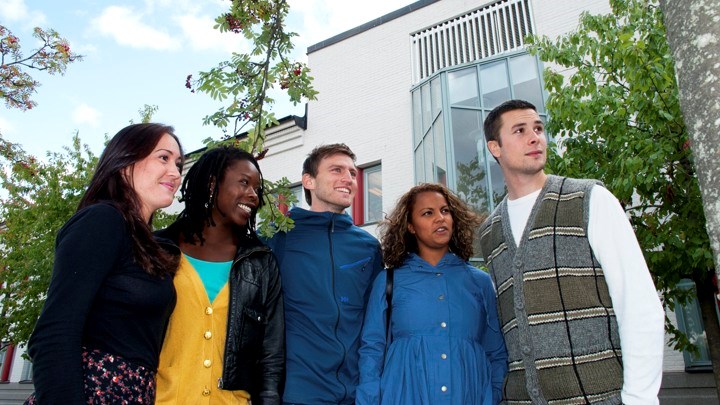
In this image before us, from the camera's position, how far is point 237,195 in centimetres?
300

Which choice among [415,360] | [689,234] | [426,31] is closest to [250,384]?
[415,360]

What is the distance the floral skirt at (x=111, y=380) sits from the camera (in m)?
1.80

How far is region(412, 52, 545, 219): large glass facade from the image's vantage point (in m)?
9.64

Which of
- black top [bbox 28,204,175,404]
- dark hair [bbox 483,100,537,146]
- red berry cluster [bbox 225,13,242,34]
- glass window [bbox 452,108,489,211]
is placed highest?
glass window [bbox 452,108,489,211]

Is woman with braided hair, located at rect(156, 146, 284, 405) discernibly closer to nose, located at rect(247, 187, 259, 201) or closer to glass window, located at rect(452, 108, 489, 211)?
nose, located at rect(247, 187, 259, 201)

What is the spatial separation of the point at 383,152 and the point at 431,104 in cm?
203

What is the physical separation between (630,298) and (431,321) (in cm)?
118

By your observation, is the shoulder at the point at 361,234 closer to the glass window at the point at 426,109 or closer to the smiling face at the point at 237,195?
the smiling face at the point at 237,195

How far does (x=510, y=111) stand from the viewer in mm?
3051

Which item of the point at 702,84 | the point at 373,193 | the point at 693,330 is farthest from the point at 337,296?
the point at 373,193

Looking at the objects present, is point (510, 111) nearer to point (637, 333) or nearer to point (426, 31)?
point (637, 333)

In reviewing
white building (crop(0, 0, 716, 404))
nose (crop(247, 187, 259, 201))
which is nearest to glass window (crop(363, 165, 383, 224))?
white building (crop(0, 0, 716, 404))

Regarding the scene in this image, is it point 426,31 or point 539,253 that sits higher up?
point 426,31

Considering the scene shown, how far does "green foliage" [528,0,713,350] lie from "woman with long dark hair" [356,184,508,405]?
10.3 feet
